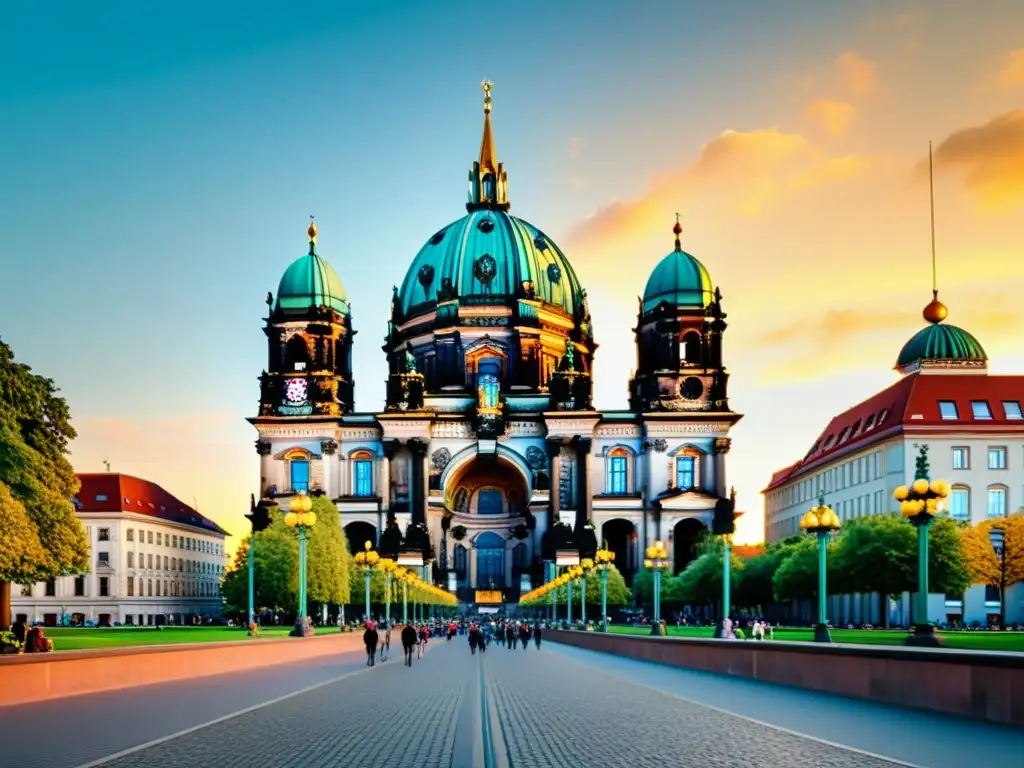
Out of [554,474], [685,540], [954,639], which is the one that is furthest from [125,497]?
[954,639]

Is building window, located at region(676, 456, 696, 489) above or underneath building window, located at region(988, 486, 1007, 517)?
above

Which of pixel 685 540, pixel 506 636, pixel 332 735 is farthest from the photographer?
pixel 685 540

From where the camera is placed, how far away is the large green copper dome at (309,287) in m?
131

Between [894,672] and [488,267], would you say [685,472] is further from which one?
[894,672]

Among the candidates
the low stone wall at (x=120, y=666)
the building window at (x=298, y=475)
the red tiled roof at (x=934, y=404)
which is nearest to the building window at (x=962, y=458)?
the red tiled roof at (x=934, y=404)

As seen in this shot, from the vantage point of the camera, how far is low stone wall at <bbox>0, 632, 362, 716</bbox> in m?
23.4

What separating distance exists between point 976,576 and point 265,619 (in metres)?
52.6

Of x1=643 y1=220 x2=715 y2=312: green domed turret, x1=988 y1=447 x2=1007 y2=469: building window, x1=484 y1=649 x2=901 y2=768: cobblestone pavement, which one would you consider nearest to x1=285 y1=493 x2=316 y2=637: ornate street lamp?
x1=484 y1=649 x2=901 y2=768: cobblestone pavement

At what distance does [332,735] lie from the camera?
19.0 m

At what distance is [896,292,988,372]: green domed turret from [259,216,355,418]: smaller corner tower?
54520 millimetres

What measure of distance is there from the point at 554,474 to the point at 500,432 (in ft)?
22.2

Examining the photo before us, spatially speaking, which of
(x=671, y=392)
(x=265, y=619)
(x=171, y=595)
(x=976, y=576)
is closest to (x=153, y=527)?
(x=171, y=595)

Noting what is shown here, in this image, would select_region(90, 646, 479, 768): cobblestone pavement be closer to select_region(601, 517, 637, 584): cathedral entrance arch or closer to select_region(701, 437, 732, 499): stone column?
select_region(601, 517, 637, 584): cathedral entrance arch

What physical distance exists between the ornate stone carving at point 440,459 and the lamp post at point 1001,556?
177 feet
